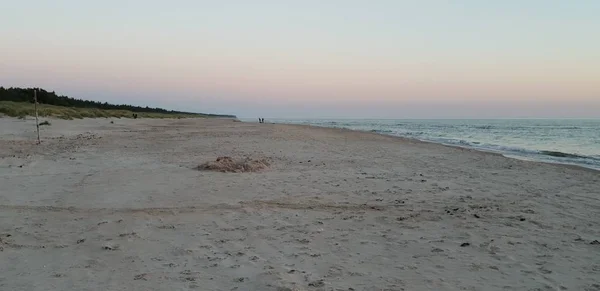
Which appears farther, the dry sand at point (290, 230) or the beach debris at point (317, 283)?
the dry sand at point (290, 230)

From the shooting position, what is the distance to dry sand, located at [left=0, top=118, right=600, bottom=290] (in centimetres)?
419

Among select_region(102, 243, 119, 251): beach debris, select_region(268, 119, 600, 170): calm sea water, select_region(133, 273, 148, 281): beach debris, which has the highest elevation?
select_region(268, 119, 600, 170): calm sea water

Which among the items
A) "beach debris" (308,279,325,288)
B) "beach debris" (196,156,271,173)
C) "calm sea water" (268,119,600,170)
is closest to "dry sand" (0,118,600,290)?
"beach debris" (308,279,325,288)

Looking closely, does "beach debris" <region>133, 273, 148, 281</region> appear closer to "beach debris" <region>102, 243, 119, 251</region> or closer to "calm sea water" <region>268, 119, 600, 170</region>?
"beach debris" <region>102, 243, 119, 251</region>

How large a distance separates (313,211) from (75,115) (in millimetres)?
41952

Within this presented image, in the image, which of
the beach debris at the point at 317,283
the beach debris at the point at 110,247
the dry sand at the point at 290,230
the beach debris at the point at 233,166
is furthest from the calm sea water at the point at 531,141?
the beach debris at the point at 110,247

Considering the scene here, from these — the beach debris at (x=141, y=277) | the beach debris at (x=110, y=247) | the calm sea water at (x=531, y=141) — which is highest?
the calm sea water at (x=531, y=141)

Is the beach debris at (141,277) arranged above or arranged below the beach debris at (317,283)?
below

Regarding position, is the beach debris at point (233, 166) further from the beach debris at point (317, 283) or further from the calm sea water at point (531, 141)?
the calm sea water at point (531, 141)

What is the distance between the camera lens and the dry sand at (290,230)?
4.19 metres

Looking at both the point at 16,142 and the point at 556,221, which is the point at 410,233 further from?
the point at 16,142

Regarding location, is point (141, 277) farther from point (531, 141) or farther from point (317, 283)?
point (531, 141)

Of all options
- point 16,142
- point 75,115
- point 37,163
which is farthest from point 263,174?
point 75,115

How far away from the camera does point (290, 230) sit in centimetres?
585
